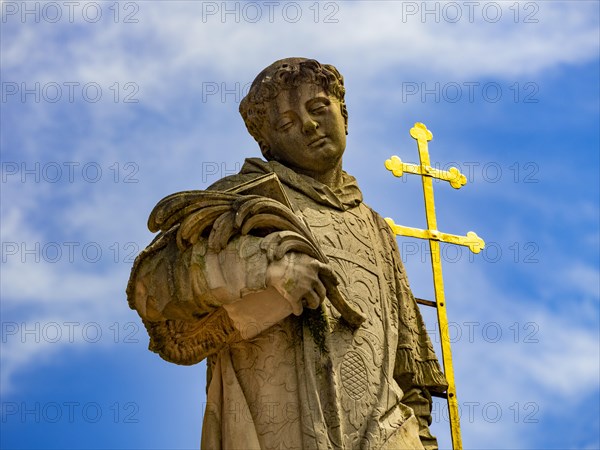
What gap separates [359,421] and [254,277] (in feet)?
3.39

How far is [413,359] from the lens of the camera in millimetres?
9414

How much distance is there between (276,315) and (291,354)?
0.91 feet

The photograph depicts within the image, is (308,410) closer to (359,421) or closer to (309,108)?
(359,421)

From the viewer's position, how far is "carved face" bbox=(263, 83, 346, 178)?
9375 millimetres

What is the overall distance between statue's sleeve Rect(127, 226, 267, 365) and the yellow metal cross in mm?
2577

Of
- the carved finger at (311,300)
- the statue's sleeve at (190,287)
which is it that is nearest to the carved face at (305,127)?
the statue's sleeve at (190,287)

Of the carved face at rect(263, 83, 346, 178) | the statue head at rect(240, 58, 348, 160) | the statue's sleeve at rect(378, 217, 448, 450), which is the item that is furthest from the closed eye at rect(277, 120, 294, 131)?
the statue's sleeve at rect(378, 217, 448, 450)

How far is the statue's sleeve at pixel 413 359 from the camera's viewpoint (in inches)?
368

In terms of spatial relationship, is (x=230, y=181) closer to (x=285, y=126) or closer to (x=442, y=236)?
(x=285, y=126)

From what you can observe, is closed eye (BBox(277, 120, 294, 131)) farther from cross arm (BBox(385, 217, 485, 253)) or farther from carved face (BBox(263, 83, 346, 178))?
cross arm (BBox(385, 217, 485, 253))

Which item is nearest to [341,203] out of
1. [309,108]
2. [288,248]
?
[309,108]

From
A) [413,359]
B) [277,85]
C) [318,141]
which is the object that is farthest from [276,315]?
[277,85]

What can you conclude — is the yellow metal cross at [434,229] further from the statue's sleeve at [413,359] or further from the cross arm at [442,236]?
the statue's sleeve at [413,359]

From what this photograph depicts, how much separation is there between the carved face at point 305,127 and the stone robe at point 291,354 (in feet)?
0.72
